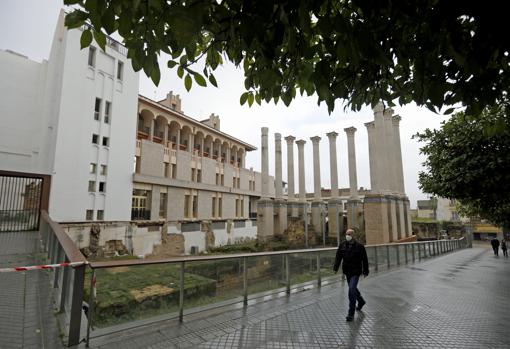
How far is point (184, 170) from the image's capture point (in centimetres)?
3041

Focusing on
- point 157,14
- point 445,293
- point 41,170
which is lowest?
point 445,293

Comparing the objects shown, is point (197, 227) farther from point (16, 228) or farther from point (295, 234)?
point (16, 228)

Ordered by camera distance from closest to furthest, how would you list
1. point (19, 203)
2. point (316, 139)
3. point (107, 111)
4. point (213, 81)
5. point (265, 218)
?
point (213, 81)
point (19, 203)
point (107, 111)
point (265, 218)
point (316, 139)

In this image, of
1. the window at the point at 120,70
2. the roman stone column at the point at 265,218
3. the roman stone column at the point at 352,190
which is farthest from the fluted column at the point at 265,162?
the window at the point at 120,70

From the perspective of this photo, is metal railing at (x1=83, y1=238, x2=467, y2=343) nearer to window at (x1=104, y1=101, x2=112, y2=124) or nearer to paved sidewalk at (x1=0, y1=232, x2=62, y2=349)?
paved sidewalk at (x1=0, y1=232, x2=62, y2=349)

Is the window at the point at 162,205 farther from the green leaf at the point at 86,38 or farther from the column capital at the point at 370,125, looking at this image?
the green leaf at the point at 86,38

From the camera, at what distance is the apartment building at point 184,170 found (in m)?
26.1

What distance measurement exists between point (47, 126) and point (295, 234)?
24.7m

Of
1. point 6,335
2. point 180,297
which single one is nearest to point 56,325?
point 6,335

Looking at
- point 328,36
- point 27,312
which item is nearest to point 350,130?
point 328,36

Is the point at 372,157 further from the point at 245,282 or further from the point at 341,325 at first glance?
the point at 341,325

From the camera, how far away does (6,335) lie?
3.59 meters

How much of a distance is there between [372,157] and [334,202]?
6876 millimetres

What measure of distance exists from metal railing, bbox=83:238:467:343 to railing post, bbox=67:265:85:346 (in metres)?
0.16
